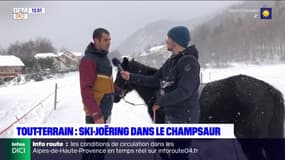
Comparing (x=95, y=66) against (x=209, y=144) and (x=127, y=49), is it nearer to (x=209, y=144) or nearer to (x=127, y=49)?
(x=209, y=144)

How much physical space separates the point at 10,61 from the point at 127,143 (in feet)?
7.00

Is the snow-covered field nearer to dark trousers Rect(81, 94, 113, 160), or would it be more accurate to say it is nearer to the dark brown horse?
the dark brown horse

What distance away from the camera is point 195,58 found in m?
1.99

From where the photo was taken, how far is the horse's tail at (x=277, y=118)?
9.10ft

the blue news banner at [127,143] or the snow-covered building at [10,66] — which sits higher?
the snow-covered building at [10,66]

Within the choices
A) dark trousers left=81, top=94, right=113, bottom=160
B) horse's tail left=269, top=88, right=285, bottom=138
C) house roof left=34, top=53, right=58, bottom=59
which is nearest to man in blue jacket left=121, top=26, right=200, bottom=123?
dark trousers left=81, top=94, right=113, bottom=160

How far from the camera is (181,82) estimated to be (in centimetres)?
193

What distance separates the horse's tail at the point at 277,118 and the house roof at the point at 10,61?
3.23m

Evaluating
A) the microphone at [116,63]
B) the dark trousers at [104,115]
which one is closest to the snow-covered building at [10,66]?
the microphone at [116,63]

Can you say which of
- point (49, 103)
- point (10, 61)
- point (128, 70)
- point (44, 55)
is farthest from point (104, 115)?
point (49, 103)

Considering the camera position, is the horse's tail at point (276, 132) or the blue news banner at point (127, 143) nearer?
the blue news banner at point (127, 143)

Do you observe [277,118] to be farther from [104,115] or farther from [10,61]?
[10,61]

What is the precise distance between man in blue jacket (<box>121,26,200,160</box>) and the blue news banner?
379 mm

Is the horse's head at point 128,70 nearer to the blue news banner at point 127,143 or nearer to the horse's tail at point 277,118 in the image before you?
the blue news banner at point 127,143
